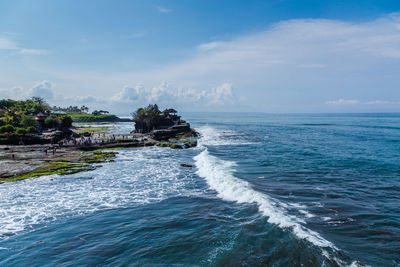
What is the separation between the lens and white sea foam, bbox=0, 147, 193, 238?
1815 cm

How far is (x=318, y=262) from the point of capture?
11195 mm

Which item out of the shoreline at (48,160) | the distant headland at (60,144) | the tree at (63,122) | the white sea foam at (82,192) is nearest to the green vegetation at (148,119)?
the distant headland at (60,144)

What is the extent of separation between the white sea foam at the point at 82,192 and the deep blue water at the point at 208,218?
99mm

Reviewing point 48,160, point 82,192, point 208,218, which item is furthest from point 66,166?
point 208,218

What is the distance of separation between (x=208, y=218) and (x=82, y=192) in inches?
574

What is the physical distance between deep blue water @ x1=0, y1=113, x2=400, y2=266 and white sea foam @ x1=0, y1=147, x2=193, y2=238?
0.10 metres

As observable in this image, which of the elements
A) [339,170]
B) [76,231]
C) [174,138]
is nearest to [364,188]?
[339,170]

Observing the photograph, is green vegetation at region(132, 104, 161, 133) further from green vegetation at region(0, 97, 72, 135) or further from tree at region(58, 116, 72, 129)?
green vegetation at region(0, 97, 72, 135)

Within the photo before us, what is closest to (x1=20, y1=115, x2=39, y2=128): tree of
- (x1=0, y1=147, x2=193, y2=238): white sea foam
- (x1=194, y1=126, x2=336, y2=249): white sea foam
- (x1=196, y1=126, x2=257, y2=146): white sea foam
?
(x1=0, y1=147, x2=193, y2=238): white sea foam

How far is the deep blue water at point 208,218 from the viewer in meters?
12.2

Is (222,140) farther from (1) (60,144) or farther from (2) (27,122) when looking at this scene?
(2) (27,122)

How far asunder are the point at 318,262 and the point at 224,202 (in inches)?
363

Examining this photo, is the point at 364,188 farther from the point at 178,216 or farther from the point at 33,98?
the point at 33,98

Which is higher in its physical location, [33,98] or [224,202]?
[33,98]
